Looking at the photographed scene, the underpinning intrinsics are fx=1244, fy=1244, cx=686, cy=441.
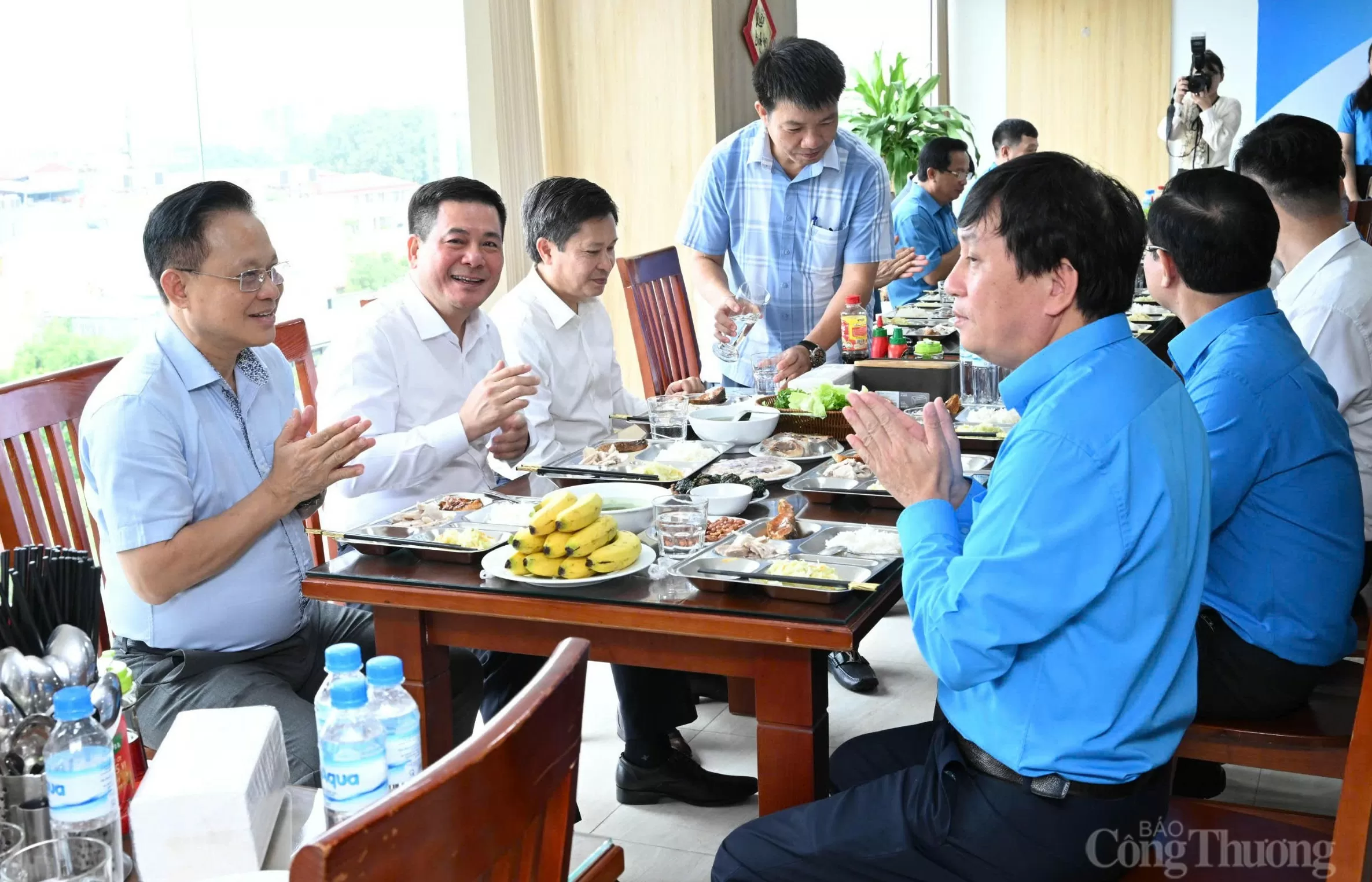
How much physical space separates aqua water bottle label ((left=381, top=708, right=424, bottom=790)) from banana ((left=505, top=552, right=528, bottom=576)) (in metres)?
0.67

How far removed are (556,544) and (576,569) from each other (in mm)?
49

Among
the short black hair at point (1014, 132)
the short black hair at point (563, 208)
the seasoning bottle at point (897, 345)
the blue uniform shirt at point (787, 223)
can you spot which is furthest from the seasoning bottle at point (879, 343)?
the short black hair at point (1014, 132)

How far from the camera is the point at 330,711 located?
1.13 m

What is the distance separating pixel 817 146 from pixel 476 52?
5.64ft

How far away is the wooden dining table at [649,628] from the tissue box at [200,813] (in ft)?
2.18

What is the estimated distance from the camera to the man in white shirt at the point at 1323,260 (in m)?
2.67

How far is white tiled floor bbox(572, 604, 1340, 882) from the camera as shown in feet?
8.26

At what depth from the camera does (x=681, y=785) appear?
2.68 metres

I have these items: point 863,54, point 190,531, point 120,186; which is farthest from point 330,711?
point 863,54

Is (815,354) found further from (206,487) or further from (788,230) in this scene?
(206,487)

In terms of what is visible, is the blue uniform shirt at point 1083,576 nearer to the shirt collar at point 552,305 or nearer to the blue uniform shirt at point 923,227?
the shirt collar at point 552,305

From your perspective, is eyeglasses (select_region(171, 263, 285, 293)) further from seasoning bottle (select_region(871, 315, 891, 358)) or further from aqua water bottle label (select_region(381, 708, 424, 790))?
seasoning bottle (select_region(871, 315, 891, 358))

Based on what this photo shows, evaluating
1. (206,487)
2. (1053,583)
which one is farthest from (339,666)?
(206,487)

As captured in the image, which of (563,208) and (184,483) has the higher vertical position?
(563,208)
